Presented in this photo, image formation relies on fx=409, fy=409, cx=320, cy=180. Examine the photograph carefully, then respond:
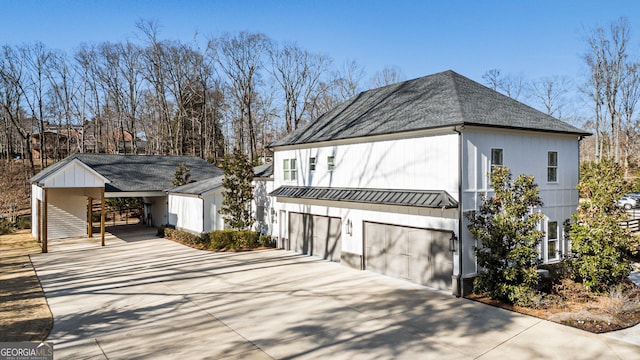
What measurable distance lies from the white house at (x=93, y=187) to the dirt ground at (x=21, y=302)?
9.66 ft

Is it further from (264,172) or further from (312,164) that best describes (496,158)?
(264,172)

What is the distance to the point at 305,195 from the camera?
1831 cm

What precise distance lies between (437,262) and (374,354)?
5.46m

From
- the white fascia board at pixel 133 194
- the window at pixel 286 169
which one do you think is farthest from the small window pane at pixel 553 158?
the white fascia board at pixel 133 194

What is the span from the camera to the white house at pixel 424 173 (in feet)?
41.1

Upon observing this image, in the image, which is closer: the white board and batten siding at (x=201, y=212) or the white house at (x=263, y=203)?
the white house at (x=263, y=203)

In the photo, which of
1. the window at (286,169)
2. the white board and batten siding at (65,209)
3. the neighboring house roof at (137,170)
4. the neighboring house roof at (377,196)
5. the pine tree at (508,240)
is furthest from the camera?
the neighboring house roof at (137,170)

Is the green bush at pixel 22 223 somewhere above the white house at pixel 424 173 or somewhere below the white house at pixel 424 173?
below

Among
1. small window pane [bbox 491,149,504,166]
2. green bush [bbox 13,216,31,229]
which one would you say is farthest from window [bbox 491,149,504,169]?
green bush [bbox 13,216,31,229]

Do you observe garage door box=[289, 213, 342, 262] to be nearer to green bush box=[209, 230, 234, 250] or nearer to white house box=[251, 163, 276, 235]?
white house box=[251, 163, 276, 235]

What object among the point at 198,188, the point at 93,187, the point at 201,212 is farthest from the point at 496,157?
the point at 93,187

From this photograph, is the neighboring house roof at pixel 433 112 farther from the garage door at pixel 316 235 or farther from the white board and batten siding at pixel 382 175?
the garage door at pixel 316 235

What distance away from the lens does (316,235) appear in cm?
1852

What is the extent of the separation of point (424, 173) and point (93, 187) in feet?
61.7
